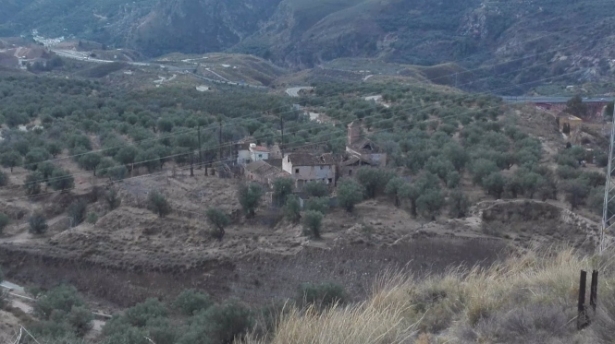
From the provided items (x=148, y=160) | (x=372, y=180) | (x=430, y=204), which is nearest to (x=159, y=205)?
(x=148, y=160)

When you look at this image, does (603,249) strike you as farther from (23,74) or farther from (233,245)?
→ (23,74)

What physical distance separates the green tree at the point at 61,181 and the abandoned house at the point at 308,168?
7.94m

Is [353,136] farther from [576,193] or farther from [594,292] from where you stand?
[594,292]

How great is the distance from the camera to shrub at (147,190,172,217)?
25219mm

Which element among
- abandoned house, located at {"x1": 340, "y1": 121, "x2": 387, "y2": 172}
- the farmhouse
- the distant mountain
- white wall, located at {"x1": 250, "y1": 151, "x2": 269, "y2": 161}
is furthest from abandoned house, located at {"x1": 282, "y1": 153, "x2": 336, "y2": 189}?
the distant mountain

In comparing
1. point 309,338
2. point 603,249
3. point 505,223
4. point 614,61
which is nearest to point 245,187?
point 505,223

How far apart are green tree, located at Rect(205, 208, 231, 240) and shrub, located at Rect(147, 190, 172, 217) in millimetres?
2187

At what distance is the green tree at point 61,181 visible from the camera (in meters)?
27.9

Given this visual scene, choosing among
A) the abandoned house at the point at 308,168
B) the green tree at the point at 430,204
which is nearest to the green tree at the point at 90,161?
the abandoned house at the point at 308,168

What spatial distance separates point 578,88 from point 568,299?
57.2 meters

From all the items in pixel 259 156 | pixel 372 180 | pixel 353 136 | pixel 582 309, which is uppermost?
pixel 582 309

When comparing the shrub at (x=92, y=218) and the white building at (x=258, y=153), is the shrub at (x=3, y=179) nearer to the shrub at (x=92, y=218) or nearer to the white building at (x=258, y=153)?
the shrub at (x=92, y=218)

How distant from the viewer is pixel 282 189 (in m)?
25.9

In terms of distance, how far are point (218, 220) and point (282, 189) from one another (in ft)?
10.2
